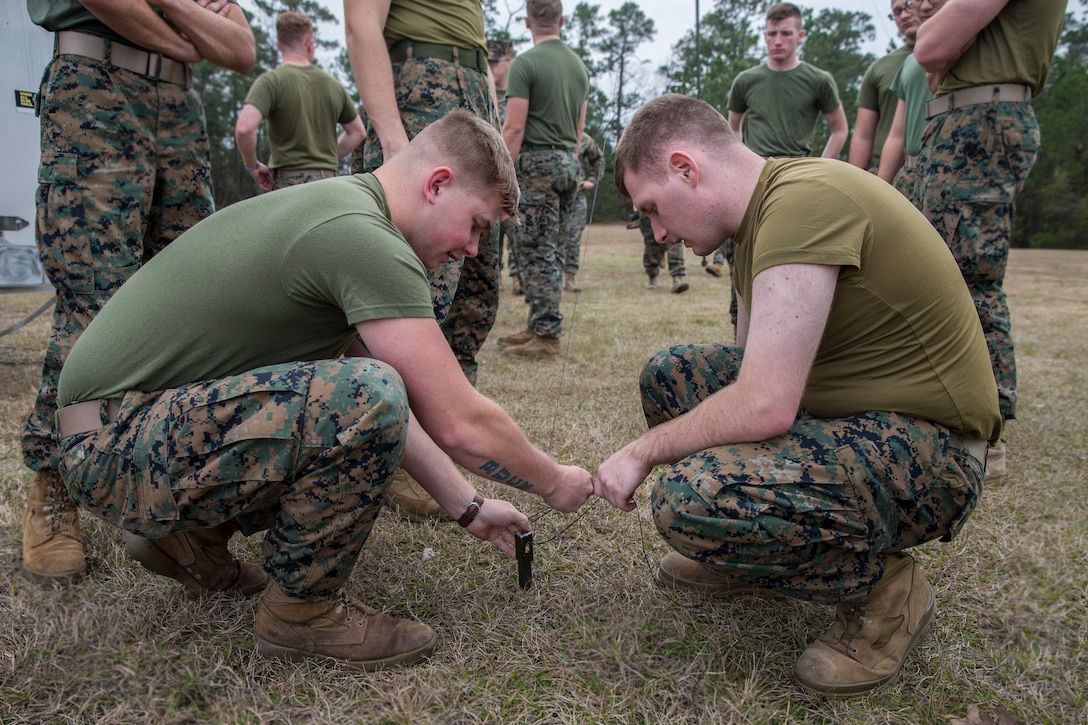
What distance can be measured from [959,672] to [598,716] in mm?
910

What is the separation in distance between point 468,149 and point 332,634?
49.1 inches

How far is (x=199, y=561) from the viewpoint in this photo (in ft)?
6.48

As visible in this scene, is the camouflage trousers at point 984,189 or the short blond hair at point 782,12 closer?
the camouflage trousers at point 984,189

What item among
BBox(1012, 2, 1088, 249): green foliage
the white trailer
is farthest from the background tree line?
the white trailer

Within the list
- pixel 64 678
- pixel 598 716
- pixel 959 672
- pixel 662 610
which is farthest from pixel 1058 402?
pixel 64 678

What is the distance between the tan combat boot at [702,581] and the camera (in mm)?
2150

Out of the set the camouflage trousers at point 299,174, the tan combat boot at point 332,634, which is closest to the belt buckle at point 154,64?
the tan combat boot at point 332,634

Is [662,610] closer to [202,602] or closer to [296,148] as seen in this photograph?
[202,602]

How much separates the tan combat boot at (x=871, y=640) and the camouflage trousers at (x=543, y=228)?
3698mm

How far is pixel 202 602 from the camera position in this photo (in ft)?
6.56

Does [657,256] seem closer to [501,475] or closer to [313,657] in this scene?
[501,475]

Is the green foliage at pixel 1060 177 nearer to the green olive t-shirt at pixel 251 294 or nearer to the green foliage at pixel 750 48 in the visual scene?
the green foliage at pixel 750 48

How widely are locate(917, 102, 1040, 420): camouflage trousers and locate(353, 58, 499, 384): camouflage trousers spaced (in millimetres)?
1857

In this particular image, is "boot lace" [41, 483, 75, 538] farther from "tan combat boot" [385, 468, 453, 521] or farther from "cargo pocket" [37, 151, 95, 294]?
"tan combat boot" [385, 468, 453, 521]
